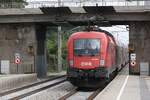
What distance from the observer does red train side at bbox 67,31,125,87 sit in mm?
27594

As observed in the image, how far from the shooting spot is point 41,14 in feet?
141

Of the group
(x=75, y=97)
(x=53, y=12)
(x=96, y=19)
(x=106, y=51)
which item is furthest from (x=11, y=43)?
(x=75, y=97)

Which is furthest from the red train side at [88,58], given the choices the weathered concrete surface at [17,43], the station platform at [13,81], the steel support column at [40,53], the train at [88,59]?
the steel support column at [40,53]

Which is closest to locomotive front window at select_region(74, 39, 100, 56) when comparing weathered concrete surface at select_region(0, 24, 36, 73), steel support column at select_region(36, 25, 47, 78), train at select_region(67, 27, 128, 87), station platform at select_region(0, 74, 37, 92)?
train at select_region(67, 27, 128, 87)

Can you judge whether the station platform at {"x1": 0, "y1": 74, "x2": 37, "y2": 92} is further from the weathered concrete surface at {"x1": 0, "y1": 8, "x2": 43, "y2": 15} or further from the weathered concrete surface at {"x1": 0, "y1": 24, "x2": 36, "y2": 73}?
the weathered concrete surface at {"x1": 0, "y1": 8, "x2": 43, "y2": 15}

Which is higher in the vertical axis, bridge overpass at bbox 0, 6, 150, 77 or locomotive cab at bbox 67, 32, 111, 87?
bridge overpass at bbox 0, 6, 150, 77

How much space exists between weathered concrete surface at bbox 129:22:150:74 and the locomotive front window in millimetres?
14643

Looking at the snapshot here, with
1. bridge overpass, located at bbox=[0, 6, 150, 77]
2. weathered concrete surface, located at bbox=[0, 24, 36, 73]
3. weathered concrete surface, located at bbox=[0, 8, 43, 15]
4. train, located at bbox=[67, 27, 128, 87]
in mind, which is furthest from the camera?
weathered concrete surface, located at bbox=[0, 24, 36, 73]

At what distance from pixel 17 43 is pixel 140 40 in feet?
35.0

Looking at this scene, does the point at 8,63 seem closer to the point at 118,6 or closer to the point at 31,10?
the point at 31,10

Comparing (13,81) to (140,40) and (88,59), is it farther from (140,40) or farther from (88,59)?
(140,40)

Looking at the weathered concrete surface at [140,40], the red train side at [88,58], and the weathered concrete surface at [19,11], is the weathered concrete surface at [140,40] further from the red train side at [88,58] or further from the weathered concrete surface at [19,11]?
the red train side at [88,58]

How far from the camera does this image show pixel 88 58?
27984mm

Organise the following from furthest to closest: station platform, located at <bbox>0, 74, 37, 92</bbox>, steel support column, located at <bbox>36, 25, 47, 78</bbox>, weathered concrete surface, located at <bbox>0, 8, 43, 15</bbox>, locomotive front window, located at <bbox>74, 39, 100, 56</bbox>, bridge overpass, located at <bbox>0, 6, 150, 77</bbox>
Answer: steel support column, located at <bbox>36, 25, 47, 78</bbox> → weathered concrete surface, located at <bbox>0, 8, 43, 15</bbox> → bridge overpass, located at <bbox>0, 6, 150, 77</bbox> → station platform, located at <bbox>0, 74, 37, 92</bbox> → locomotive front window, located at <bbox>74, 39, 100, 56</bbox>
